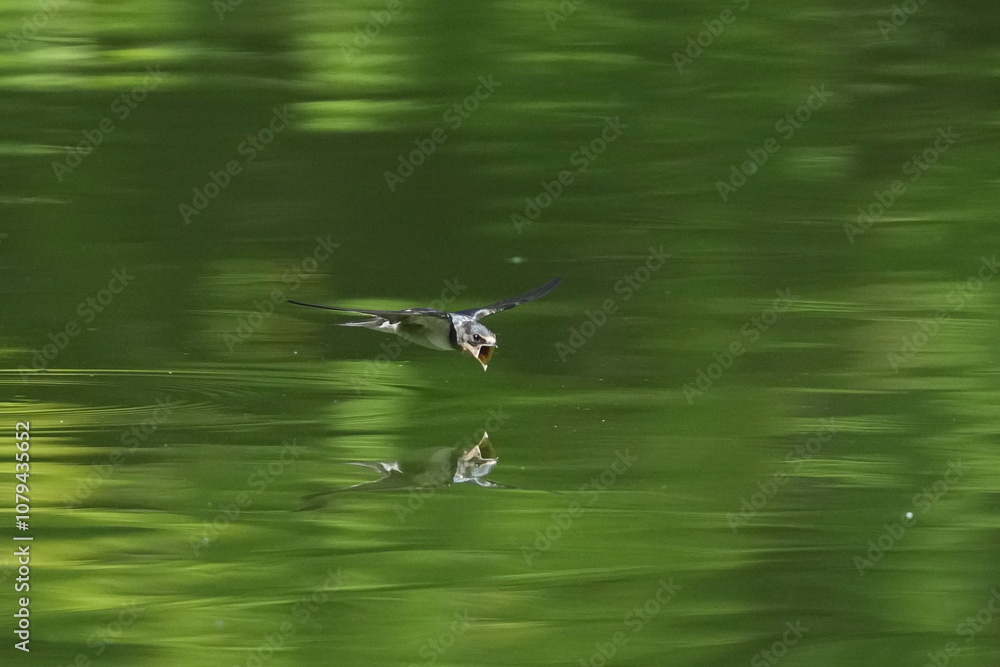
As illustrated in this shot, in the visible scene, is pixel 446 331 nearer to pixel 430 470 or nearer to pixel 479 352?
pixel 479 352

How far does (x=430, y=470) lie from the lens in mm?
3379

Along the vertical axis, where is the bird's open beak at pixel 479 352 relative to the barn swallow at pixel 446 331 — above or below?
below

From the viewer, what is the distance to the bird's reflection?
127 inches

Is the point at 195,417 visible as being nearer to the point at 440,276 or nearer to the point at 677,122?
the point at 440,276

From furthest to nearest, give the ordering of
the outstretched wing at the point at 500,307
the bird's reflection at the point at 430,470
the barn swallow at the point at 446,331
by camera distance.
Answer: the outstretched wing at the point at 500,307 → the barn swallow at the point at 446,331 → the bird's reflection at the point at 430,470

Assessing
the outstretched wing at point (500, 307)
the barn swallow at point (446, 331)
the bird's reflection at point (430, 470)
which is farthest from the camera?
the outstretched wing at point (500, 307)

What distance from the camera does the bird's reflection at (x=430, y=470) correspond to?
3.23m

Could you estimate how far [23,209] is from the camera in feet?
21.2

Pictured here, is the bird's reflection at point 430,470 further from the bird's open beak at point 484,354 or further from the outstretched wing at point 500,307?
the outstretched wing at point 500,307

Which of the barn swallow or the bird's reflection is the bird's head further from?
the bird's reflection

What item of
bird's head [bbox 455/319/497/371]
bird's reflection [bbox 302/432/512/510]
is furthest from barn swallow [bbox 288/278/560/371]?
bird's reflection [bbox 302/432/512/510]

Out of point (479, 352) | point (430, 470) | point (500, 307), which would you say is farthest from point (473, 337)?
point (430, 470)

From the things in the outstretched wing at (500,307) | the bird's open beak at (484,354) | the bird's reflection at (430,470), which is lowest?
the bird's reflection at (430,470)

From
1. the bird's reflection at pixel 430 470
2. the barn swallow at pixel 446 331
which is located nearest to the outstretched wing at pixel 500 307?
the barn swallow at pixel 446 331
